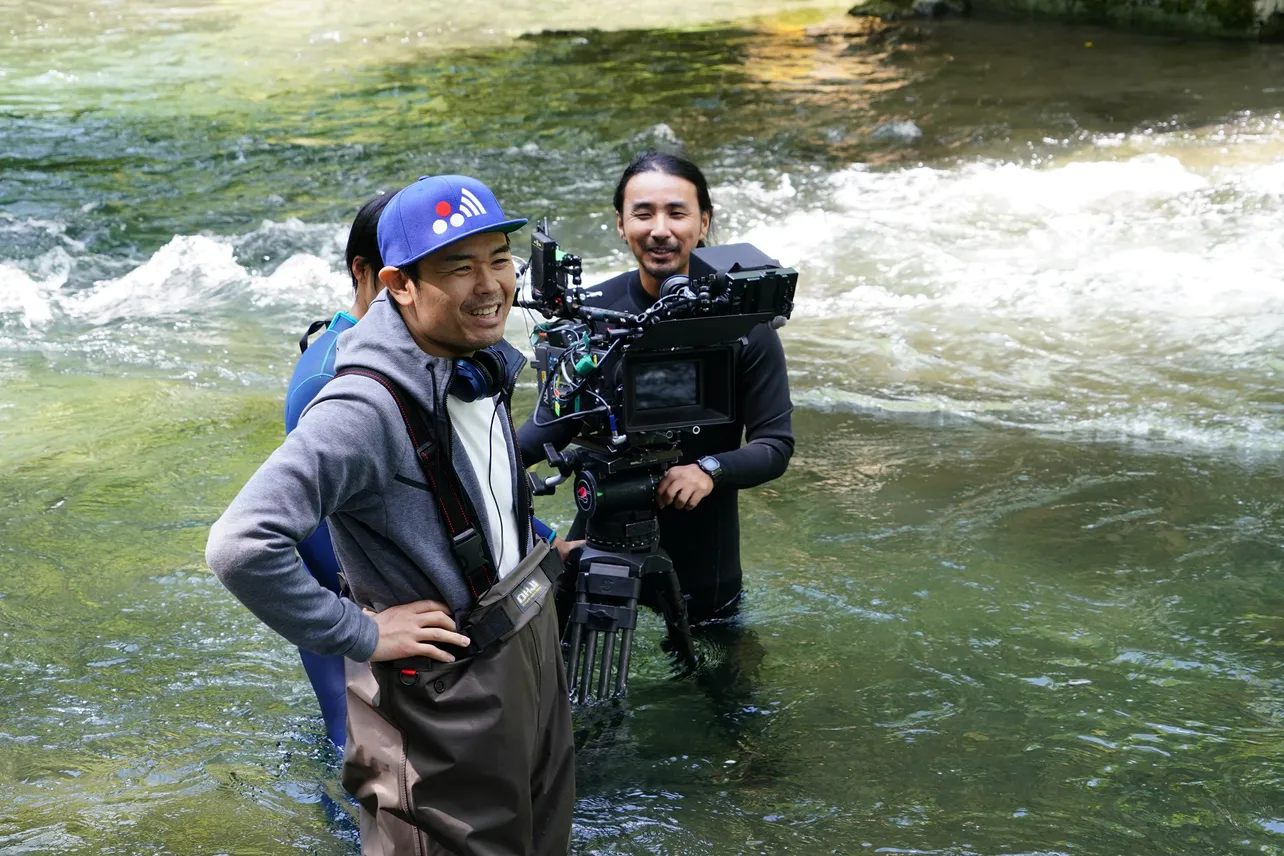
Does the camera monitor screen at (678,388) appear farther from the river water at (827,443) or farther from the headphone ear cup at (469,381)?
the river water at (827,443)

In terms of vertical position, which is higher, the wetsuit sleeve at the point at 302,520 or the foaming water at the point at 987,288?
the wetsuit sleeve at the point at 302,520

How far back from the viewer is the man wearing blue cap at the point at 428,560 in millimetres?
1835

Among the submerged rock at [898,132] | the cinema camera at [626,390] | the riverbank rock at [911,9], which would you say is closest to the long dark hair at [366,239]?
the cinema camera at [626,390]

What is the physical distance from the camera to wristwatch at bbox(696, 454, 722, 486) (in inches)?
110

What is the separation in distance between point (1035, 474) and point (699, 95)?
26.3 feet

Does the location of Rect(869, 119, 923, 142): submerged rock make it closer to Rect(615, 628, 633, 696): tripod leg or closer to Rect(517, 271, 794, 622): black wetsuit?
Rect(517, 271, 794, 622): black wetsuit

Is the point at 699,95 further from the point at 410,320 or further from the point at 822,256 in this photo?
the point at 410,320

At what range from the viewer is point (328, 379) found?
2.36 meters

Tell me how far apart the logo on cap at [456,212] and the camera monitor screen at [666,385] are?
0.79 metres

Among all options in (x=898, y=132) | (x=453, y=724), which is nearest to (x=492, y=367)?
(x=453, y=724)

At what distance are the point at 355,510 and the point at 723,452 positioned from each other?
3.92ft

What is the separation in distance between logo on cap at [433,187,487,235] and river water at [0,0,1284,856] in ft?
4.85

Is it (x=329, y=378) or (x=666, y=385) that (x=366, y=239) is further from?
(x=666, y=385)

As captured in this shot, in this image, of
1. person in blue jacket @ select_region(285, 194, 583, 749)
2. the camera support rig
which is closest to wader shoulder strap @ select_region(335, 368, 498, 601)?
person in blue jacket @ select_region(285, 194, 583, 749)
